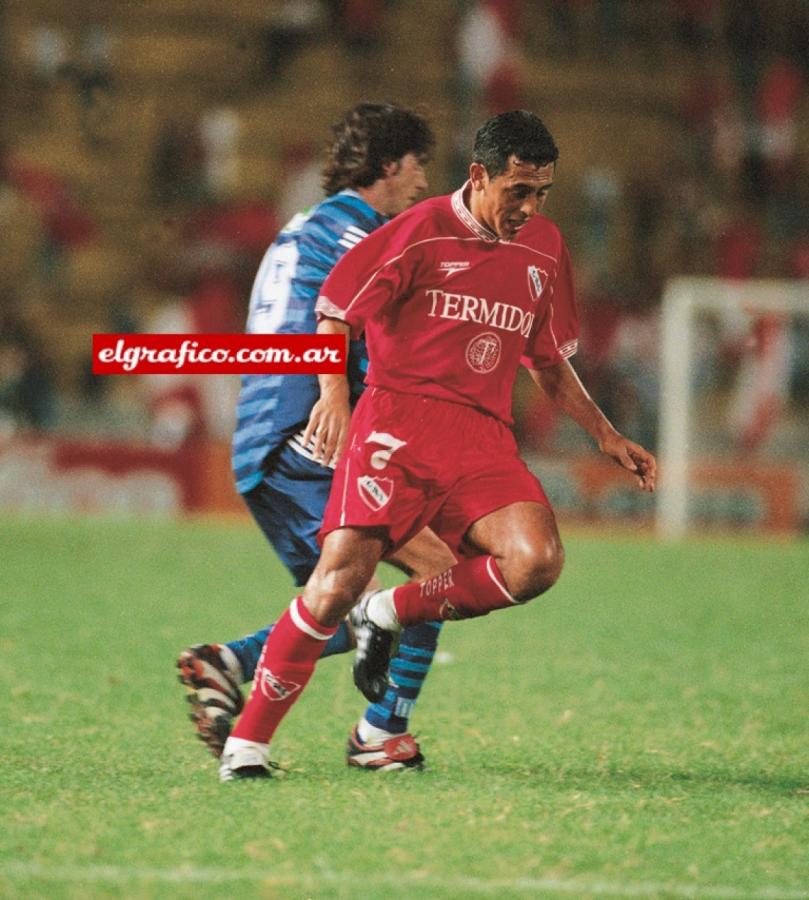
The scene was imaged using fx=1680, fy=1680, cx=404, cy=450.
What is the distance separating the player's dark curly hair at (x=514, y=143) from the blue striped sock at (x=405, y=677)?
58.1 inches

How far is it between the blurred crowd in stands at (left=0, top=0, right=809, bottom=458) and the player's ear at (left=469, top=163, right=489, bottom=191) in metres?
12.3

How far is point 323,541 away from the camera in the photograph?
4.93m

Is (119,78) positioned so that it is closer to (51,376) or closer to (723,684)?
(51,376)

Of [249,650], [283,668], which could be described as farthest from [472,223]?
[249,650]

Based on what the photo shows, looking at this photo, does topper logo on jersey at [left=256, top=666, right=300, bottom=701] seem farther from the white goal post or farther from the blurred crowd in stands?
the blurred crowd in stands

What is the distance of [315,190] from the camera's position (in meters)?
18.1

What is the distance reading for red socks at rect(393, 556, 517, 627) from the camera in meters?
4.86

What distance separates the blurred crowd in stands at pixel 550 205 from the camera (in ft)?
57.5

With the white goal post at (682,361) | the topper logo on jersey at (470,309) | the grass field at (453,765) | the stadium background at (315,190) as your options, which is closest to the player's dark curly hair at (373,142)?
the topper logo on jersey at (470,309)

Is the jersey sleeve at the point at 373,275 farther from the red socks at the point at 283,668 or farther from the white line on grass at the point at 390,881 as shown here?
the white line on grass at the point at 390,881

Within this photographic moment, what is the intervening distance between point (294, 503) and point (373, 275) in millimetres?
1059

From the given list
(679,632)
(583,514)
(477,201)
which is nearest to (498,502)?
(477,201)

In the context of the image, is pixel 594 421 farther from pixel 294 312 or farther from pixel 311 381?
pixel 294 312

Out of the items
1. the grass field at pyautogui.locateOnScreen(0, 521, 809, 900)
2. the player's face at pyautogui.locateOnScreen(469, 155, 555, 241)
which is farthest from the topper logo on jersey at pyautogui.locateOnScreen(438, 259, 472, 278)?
the grass field at pyautogui.locateOnScreen(0, 521, 809, 900)
